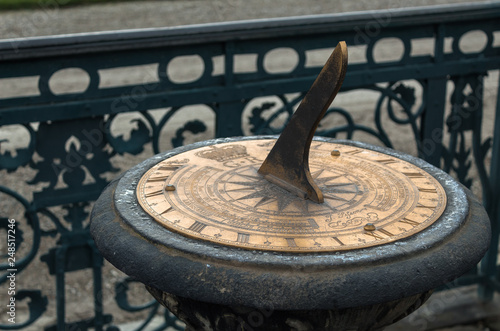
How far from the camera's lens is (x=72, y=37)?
9.00ft

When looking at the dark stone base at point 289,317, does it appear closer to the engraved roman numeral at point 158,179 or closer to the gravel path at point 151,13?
the engraved roman numeral at point 158,179

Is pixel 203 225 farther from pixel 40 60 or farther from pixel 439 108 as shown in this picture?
pixel 439 108

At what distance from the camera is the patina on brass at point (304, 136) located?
189cm

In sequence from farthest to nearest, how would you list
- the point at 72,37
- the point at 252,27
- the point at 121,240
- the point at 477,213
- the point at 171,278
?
1. the point at 252,27
2. the point at 72,37
3. the point at 477,213
4. the point at 121,240
5. the point at 171,278

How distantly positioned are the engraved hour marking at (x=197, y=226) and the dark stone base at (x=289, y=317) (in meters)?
0.22

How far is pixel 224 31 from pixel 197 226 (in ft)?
4.66

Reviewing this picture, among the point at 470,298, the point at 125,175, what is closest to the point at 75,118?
the point at 125,175

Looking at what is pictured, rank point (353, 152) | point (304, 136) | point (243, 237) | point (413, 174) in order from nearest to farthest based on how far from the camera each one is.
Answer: point (243, 237) < point (304, 136) < point (413, 174) < point (353, 152)

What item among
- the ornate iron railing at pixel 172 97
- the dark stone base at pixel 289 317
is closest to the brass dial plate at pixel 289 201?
the dark stone base at pixel 289 317

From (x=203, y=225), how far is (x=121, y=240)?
245mm

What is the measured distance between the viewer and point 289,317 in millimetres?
1794

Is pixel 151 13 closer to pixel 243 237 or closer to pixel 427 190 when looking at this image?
pixel 427 190

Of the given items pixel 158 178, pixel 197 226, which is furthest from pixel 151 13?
pixel 197 226

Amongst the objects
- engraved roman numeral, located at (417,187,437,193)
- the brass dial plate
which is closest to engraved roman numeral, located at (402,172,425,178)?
the brass dial plate
